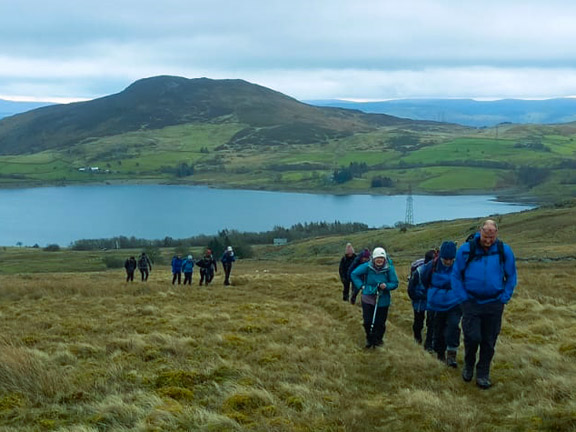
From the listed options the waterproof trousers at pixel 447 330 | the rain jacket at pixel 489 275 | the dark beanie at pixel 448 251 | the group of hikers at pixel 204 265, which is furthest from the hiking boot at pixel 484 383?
Result: the group of hikers at pixel 204 265

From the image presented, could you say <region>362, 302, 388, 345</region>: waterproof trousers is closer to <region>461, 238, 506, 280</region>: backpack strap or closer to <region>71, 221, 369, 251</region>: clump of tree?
<region>461, 238, 506, 280</region>: backpack strap

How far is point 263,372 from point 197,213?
15515cm

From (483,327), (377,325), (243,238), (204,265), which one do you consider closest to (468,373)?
(483,327)

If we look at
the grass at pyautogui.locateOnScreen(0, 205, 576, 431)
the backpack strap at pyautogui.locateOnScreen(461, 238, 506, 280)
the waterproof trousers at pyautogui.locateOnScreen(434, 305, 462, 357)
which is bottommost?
the grass at pyautogui.locateOnScreen(0, 205, 576, 431)

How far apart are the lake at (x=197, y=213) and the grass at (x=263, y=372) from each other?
4643 inches

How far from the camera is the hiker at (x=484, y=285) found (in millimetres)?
8477

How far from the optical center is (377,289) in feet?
38.3

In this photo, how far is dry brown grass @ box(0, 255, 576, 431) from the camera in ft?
23.5

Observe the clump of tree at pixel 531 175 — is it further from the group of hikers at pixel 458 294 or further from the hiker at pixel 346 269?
the group of hikers at pixel 458 294

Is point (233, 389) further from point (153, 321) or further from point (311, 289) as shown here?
point (311, 289)

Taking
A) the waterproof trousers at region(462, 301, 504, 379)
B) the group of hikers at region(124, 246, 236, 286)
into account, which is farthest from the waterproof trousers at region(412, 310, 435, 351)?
the group of hikers at region(124, 246, 236, 286)

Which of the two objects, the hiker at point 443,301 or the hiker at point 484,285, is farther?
the hiker at point 443,301

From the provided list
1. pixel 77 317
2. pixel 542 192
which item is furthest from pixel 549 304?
pixel 542 192

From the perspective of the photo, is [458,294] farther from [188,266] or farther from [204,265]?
[188,266]
